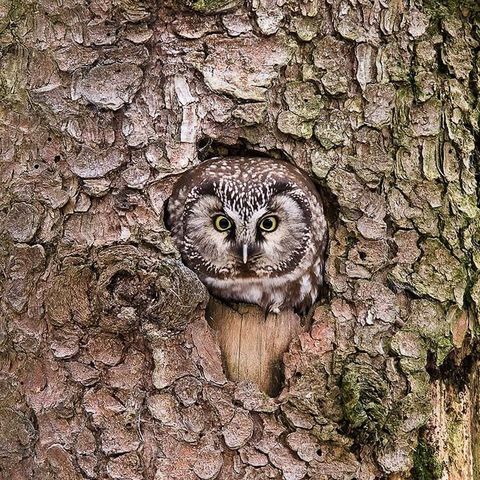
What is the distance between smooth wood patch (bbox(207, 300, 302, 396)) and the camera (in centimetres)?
256

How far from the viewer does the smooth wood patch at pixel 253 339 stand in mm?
2561

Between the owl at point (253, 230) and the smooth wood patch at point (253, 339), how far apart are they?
73mm

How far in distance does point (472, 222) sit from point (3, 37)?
1.49 metres

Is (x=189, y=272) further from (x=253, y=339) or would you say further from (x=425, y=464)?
(x=425, y=464)

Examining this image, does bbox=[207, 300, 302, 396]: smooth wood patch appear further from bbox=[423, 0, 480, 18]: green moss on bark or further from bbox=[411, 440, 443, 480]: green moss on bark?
bbox=[423, 0, 480, 18]: green moss on bark

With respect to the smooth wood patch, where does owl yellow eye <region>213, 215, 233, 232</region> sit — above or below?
above

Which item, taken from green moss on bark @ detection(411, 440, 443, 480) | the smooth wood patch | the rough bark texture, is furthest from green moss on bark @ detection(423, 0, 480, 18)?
green moss on bark @ detection(411, 440, 443, 480)

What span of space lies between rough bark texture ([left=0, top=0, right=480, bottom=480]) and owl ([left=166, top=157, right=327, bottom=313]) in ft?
0.36

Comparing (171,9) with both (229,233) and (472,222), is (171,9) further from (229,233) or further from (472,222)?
(472,222)

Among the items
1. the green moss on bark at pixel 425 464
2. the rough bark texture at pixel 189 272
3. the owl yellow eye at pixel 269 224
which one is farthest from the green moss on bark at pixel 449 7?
the green moss on bark at pixel 425 464

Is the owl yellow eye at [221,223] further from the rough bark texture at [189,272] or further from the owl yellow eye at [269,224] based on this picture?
the rough bark texture at [189,272]

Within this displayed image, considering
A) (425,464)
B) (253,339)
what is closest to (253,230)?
(253,339)

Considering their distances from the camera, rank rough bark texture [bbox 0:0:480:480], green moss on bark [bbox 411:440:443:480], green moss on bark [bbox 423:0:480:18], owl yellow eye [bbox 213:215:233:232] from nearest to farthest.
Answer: rough bark texture [bbox 0:0:480:480] < green moss on bark [bbox 411:440:443:480] < green moss on bark [bbox 423:0:480:18] < owl yellow eye [bbox 213:215:233:232]

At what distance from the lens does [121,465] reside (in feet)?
7.68
